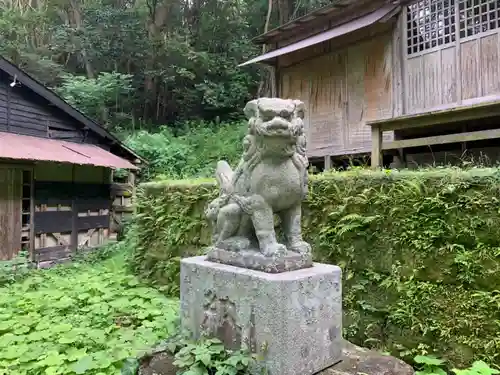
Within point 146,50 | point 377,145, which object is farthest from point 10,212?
point 146,50

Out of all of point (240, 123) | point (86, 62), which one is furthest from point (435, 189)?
point (86, 62)

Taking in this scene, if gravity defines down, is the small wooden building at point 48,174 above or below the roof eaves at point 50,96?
below

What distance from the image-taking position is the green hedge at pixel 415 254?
3.86 meters

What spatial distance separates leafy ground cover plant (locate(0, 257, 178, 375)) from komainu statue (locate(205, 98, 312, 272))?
1.20m

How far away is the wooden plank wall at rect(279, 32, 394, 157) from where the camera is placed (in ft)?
31.0

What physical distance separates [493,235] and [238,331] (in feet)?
8.69

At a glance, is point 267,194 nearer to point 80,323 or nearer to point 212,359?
point 212,359

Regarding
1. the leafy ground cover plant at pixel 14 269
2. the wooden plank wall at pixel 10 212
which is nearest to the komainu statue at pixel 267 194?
the leafy ground cover plant at pixel 14 269

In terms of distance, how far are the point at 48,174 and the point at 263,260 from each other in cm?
953

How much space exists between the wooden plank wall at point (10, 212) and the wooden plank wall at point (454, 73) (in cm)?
924

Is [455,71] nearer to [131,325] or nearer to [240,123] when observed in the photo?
[131,325]

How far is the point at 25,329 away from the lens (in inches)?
200

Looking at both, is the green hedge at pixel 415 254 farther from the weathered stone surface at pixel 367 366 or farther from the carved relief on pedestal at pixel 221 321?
the carved relief on pedestal at pixel 221 321

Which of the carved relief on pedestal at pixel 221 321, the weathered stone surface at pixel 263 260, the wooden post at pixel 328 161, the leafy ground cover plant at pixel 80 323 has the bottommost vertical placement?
Result: the leafy ground cover plant at pixel 80 323
